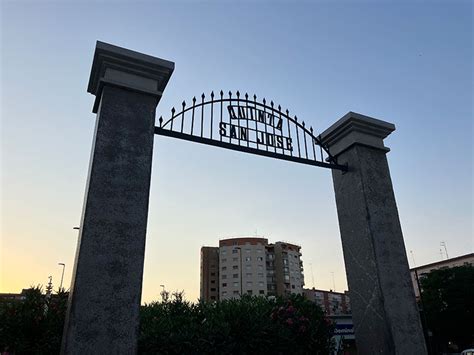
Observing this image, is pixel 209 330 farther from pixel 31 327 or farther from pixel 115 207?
pixel 31 327

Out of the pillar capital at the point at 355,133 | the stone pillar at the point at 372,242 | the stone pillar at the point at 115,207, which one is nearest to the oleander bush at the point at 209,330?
the stone pillar at the point at 372,242

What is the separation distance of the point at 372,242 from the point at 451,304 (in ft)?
118

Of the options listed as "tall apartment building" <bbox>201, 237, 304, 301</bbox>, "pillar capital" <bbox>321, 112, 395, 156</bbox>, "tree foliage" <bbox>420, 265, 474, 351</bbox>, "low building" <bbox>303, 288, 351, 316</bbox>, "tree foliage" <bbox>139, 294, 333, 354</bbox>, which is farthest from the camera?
"low building" <bbox>303, 288, 351, 316</bbox>

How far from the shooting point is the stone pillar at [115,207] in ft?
11.2

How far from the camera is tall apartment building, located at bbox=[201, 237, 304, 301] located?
236ft

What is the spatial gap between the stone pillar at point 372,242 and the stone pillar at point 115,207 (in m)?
3.25

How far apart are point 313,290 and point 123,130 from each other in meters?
84.7

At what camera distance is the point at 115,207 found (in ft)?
12.8

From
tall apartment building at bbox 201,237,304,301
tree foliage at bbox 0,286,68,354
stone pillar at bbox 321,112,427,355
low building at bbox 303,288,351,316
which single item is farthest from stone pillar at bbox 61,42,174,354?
low building at bbox 303,288,351,316

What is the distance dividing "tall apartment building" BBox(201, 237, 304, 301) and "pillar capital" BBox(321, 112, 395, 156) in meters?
67.7

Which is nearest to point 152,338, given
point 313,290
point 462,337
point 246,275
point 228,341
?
point 228,341

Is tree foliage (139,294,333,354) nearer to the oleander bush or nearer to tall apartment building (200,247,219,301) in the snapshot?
the oleander bush

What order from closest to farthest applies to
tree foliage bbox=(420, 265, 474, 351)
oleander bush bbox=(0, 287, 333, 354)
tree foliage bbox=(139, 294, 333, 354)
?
1. tree foliage bbox=(139, 294, 333, 354)
2. oleander bush bbox=(0, 287, 333, 354)
3. tree foliage bbox=(420, 265, 474, 351)

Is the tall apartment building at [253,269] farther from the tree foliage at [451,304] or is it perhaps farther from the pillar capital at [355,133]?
the pillar capital at [355,133]
